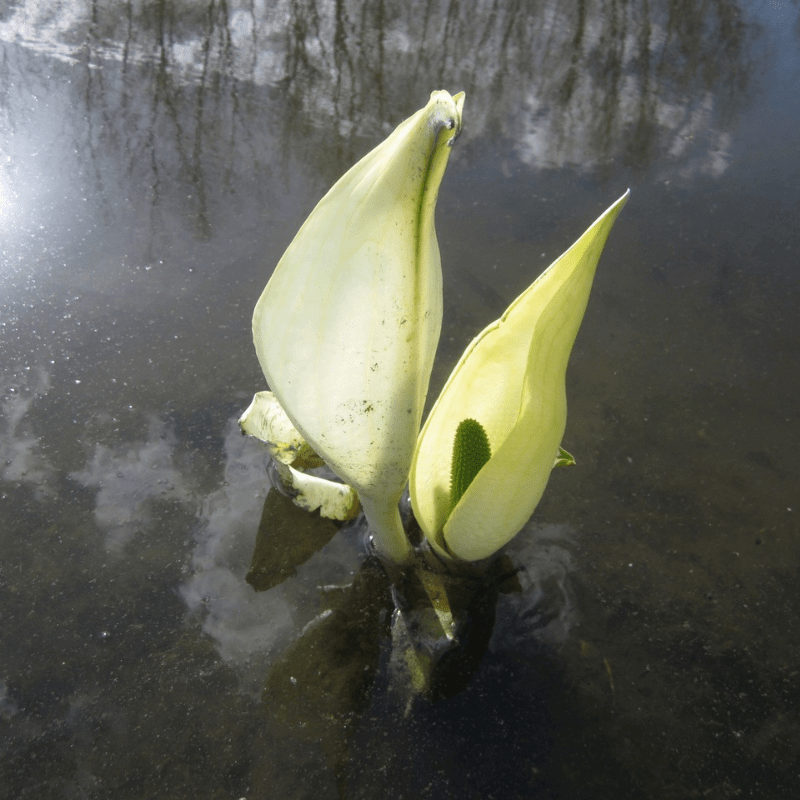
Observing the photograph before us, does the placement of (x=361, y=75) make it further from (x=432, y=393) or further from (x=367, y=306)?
(x=367, y=306)

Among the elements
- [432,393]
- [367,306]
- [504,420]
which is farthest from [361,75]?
[367,306]

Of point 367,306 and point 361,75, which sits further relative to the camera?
point 361,75

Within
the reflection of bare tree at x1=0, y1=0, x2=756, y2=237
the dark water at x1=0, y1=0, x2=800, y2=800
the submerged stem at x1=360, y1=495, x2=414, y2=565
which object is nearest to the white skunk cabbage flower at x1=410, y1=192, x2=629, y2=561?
the submerged stem at x1=360, y1=495, x2=414, y2=565

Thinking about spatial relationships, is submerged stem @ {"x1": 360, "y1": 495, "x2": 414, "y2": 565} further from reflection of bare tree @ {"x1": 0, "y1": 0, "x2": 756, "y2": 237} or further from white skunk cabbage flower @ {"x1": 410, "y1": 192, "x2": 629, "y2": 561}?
reflection of bare tree @ {"x1": 0, "y1": 0, "x2": 756, "y2": 237}

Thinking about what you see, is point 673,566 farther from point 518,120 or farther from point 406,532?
point 518,120

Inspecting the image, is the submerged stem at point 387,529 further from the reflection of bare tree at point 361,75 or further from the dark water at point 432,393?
the reflection of bare tree at point 361,75

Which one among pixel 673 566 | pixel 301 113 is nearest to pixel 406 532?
pixel 673 566
